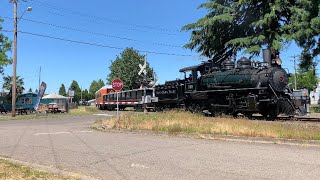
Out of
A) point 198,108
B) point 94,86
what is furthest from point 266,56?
point 94,86

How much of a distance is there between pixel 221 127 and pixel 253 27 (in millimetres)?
19586

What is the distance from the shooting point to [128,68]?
3204 inches

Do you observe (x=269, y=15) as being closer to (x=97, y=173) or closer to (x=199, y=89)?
(x=199, y=89)

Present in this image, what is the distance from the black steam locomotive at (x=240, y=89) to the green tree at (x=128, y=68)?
174 ft

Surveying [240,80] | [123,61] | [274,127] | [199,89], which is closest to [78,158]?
[274,127]

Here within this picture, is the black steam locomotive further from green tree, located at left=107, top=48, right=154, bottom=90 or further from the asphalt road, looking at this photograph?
green tree, located at left=107, top=48, right=154, bottom=90

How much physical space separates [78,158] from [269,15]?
23862 mm

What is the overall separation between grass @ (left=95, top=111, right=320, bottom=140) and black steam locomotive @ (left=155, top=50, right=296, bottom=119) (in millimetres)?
4465

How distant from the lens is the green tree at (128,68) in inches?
3159

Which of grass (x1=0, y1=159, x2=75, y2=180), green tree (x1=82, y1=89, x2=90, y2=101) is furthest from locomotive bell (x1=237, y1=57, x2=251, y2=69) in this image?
green tree (x1=82, y1=89, x2=90, y2=101)

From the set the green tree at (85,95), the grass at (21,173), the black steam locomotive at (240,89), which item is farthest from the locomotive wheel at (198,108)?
the green tree at (85,95)

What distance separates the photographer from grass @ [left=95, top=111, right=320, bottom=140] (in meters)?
13.0

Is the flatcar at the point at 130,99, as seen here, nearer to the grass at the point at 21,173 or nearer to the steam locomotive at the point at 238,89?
the steam locomotive at the point at 238,89

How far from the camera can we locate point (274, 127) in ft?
46.4
